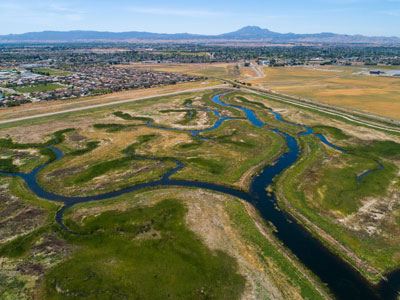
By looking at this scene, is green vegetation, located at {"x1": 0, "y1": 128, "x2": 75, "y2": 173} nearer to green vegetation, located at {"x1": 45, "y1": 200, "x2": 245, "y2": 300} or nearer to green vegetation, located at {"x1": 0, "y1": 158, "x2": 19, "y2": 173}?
green vegetation, located at {"x1": 0, "y1": 158, "x2": 19, "y2": 173}

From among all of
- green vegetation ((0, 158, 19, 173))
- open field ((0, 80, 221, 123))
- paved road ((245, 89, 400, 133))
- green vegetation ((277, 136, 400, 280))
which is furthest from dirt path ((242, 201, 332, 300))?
open field ((0, 80, 221, 123))

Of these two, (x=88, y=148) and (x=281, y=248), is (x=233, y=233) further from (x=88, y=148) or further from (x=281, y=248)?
(x=88, y=148)

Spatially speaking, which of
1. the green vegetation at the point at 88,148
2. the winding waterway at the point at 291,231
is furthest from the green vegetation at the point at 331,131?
the green vegetation at the point at 88,148

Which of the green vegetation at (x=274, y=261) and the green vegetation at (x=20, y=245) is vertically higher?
the green vegetation at (x=20, y=245)

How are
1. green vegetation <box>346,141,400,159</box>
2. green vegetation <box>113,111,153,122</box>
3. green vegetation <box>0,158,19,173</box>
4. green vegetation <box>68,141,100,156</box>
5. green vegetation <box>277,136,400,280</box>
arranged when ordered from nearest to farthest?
1. green vegetation <box>277,136,400,280</box>
2. green vegetation <box>0,158,19,173</box>
3. green vegetation <box>68,141,100,156</box>
4. green vegetation <box>346,141,400,159</box>
5. green vegetation <box>113,111,153,122</box>

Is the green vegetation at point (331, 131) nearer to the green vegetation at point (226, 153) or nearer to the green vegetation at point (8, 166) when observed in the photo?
the green vegetation at point (226, 153)

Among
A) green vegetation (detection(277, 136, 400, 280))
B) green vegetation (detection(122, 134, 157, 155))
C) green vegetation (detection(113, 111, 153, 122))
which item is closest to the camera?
green vegetation (detection(277, 136, 400, 280))
